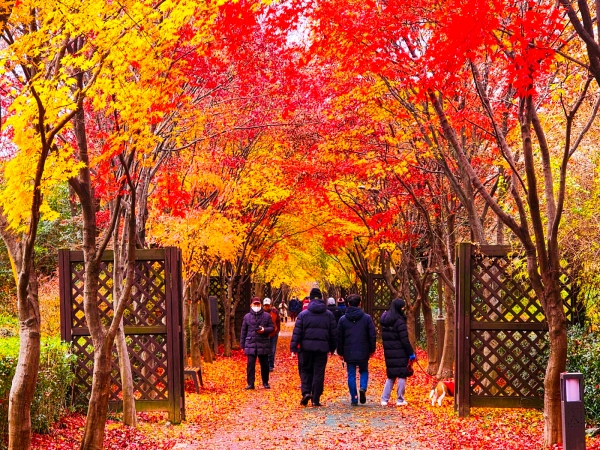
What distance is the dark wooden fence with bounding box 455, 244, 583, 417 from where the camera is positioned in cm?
1127

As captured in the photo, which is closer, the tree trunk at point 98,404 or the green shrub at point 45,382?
the tree trunk at point 98,404

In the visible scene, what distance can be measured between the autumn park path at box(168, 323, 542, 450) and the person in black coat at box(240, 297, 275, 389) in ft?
1.47

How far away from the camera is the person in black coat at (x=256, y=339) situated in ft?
52.4

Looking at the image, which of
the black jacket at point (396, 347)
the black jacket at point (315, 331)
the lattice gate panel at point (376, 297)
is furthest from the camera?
the lattice gate panel at point (376, 297)

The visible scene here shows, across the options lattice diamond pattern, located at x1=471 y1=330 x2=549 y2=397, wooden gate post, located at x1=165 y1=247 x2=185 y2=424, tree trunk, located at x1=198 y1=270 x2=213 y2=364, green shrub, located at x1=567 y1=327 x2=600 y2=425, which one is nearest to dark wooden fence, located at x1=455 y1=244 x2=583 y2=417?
lattice diamond pattern, located at x1=471 y1=330 x2=549 y2=397

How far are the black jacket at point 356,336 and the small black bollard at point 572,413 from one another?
5785mm

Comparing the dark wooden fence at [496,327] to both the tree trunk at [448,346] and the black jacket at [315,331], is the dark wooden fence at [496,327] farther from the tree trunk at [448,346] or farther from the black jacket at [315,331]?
the tree trunk at [448,346]

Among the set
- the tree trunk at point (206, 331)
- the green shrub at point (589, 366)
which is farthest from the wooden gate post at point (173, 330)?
the tree trunk at point (206, 331)

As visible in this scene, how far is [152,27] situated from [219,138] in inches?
404

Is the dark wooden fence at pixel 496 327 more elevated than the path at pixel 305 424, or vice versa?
the dark wooden fence at pixel 496 327

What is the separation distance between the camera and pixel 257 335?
52.5 ft

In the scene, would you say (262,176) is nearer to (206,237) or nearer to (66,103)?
(206,237)

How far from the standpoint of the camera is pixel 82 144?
790 centimetres

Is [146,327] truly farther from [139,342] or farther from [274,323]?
[274,323]
